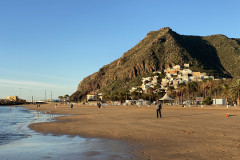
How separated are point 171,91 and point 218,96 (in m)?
23.9

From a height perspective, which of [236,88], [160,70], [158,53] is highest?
[158,53]

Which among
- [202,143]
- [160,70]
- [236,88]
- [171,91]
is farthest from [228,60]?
[202,143]

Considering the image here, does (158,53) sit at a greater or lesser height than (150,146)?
greater

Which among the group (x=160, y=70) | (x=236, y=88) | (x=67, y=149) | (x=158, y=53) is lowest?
(x=67, y=149)

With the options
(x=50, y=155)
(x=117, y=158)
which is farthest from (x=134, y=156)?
(x=50, y=155)

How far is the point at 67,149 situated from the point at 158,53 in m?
188

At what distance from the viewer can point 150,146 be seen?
34.8 ft

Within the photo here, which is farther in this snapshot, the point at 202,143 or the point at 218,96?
the point at 218,96

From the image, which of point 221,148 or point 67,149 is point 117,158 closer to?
point 67,149

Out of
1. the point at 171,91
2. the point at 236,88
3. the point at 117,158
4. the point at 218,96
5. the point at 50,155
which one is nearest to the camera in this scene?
the point at 117,158

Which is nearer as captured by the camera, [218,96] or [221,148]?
[221,148]

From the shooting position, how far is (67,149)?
10539 millimetres

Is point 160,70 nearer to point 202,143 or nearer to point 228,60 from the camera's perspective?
point 228,60

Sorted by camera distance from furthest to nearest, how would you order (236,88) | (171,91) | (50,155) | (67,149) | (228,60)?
(228,60) < (171,91) < (236,88) < (67,149) < (50,155)
